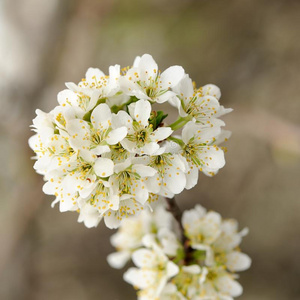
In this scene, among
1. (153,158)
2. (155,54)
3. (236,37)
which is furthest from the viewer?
(155,54)

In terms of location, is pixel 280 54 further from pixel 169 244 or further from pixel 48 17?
pixel 169 244

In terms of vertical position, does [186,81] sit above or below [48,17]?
below

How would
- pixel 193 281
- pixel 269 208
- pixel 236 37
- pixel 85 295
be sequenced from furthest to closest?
pixel 236 37 → pixel 85 295 → pixel 269 208 → pixel 193 281

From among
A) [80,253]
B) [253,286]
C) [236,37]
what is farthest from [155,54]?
[253,286]

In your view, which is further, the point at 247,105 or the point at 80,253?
the point at 80,253

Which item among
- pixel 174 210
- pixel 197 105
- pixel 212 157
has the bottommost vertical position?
pixel 174 210

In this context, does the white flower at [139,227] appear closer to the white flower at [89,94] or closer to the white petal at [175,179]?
the white petal at [175,179]

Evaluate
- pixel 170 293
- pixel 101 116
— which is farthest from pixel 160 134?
pixel 170 293

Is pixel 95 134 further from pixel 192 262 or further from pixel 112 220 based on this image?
pixel 192 262
